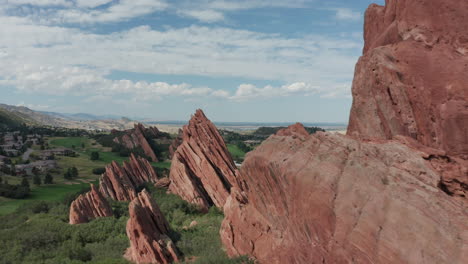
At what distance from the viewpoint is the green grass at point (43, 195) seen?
241ft

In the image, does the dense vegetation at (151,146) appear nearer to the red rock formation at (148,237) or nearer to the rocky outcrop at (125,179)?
the rocky outcrop at (125,179)

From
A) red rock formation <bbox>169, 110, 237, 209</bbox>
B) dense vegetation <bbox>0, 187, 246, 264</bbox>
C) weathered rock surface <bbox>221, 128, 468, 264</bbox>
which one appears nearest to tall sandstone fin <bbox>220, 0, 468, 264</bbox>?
weathered rock surface <bbox>221, 128, 468, 264</bbox>

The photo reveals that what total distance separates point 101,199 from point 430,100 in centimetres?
5667

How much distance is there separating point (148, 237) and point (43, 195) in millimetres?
64820

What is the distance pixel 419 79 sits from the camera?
22.1m

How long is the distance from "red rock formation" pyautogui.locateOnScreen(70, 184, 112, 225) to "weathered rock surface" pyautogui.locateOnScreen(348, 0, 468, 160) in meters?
50.0

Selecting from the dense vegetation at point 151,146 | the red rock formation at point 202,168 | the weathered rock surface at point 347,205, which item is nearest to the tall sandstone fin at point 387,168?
the weathered rock surface at point 347,205

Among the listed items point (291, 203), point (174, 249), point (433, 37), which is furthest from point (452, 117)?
point (174, 249)

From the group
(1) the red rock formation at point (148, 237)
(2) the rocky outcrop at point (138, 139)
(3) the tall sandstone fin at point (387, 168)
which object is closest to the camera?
(3) the tall sandstone fin at point (387, 168)

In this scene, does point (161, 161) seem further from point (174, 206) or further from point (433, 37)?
point (433, 37)

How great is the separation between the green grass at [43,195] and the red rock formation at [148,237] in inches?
1810

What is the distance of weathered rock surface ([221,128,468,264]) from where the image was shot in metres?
15.4

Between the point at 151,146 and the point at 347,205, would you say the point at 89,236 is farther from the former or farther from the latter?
the point at 151,146

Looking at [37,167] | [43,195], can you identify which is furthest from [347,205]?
[37,167]
